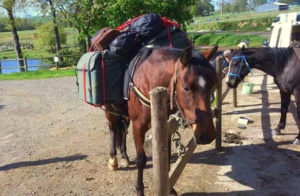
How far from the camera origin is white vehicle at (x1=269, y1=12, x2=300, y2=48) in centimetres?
922

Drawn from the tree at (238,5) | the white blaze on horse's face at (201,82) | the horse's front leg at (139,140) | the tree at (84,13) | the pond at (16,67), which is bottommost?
the pond at (16,67)

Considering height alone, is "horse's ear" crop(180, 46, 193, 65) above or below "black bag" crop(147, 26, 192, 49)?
below

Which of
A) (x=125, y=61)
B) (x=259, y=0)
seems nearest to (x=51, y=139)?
(x=125, y=61)

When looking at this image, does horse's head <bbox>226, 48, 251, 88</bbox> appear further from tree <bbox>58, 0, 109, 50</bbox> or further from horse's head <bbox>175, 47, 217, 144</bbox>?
tree <bbox>58, 0, 109, 50</bbox>

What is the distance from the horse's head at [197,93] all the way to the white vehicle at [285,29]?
25.3 ft

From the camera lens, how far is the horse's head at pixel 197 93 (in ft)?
7.73

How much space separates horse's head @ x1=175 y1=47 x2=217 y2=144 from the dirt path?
1616 mm

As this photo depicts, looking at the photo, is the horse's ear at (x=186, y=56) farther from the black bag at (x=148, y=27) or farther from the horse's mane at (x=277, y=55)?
the horse's mane at (x=277, y=55)

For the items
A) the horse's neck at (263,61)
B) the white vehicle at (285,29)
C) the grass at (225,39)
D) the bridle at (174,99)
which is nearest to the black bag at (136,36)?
the bridle at (174,99)

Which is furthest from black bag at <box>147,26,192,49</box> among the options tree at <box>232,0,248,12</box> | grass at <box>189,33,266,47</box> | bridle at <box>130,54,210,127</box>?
tree at <box>232,0,248,12</box>

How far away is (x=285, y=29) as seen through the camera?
9445mm

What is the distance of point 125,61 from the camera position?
359 centimetres

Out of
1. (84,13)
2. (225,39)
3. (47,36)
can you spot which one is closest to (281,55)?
(84,13)

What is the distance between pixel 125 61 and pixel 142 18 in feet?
2.13
